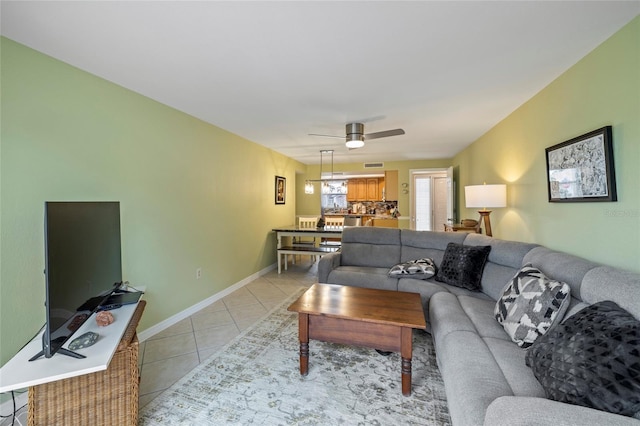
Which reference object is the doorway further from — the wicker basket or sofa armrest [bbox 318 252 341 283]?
the wicker basket

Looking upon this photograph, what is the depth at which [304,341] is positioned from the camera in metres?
1.96

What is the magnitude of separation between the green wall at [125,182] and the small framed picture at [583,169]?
12.0ft

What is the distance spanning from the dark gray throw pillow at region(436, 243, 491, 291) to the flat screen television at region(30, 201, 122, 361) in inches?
115

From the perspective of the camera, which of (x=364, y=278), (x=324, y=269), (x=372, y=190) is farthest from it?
(x=372, y=190)

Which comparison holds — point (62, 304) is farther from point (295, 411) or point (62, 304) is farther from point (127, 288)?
point (295, 411)

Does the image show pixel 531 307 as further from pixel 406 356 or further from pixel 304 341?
pixel 304 341

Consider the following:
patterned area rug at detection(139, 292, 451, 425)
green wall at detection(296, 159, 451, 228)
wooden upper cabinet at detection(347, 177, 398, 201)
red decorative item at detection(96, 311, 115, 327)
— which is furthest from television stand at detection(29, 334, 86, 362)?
wooden upper cabinet at detection(347, 177, 398, 201)

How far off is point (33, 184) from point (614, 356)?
Result: 3276 mm

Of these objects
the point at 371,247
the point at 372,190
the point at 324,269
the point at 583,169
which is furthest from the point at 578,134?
the point at 372,190

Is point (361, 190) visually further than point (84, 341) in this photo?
Yes

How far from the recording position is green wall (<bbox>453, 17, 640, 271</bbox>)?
5.14ft

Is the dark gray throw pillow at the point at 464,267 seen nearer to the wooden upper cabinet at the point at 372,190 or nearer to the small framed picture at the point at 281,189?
the small framed picture at the point at 281,189

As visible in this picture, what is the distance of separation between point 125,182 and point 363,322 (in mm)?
2411

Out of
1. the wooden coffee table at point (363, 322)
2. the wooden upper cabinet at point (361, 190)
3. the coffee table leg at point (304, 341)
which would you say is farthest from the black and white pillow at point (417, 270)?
the wooden upper cabinet at point (361, 190)
